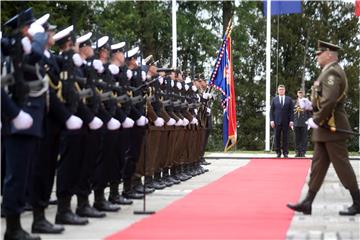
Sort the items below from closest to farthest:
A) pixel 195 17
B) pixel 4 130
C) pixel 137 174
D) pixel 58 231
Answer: pixel 4 130 → pixel 58 231 → pixel 137 174 → pixel 195 17

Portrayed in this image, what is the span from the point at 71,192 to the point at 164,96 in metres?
5.09

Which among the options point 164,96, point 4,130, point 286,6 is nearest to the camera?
point 4,130

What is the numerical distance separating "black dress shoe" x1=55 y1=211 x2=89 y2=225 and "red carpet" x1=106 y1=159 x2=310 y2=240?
0.56 metres

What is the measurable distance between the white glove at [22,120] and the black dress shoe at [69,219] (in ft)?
6.67

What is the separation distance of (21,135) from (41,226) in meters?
1.19

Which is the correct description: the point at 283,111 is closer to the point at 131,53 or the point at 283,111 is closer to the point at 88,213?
the point at 131,53

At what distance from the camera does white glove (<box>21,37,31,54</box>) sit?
29.7 ft

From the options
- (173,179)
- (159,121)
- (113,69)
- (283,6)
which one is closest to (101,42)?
(113,69)

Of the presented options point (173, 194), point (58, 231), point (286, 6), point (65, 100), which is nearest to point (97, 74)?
point (65, 100)

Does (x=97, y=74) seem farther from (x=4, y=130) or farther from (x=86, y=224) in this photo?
(x=4, y=130)

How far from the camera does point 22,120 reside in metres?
8.58

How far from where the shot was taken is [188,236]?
9.48 m

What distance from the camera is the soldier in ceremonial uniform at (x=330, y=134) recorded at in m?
11.4

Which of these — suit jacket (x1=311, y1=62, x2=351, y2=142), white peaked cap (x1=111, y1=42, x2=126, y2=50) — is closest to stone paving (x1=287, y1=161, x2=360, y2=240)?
suit jacket (x1=311, y1=62, x2=351, y2=142)
